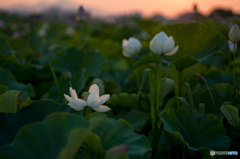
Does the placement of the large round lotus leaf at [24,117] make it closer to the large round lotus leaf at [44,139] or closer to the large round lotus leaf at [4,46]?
the large round lotus leaf at [44,139]

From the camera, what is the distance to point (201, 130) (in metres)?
0.79

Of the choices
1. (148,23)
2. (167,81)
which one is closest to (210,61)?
(167,81)

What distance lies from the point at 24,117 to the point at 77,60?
0.85 meters

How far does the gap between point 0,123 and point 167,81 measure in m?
0.65

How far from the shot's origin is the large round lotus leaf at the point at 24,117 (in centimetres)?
68

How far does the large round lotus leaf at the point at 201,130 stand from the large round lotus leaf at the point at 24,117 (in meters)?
0.35

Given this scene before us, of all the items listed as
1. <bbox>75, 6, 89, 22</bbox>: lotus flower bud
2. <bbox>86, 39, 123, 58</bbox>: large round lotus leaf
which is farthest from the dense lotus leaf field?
<bbox>86, 39, 123, 58</bbox>: large round lotus leaf

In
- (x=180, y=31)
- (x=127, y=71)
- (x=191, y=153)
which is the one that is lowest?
(x=191, y=153)

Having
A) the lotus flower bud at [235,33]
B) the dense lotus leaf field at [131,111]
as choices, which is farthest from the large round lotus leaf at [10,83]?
the lotus flower bud at [235,33]

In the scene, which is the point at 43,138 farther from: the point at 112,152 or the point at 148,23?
the point at 148,23

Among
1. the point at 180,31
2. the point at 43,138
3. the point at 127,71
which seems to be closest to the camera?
the point at 43,138

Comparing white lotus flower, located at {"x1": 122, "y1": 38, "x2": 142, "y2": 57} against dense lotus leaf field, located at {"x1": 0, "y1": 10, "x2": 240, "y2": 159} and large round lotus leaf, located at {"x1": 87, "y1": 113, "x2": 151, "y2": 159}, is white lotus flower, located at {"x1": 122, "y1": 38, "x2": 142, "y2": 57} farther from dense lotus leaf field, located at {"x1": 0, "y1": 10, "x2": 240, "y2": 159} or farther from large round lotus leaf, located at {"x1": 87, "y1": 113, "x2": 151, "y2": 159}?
large round lotus leaf, located at {"x1": 87, "y1": 113, "x2": 151, "y2": 159}

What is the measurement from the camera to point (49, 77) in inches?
68.2

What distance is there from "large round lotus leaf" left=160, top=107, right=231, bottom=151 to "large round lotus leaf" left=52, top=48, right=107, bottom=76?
807 millimetres
